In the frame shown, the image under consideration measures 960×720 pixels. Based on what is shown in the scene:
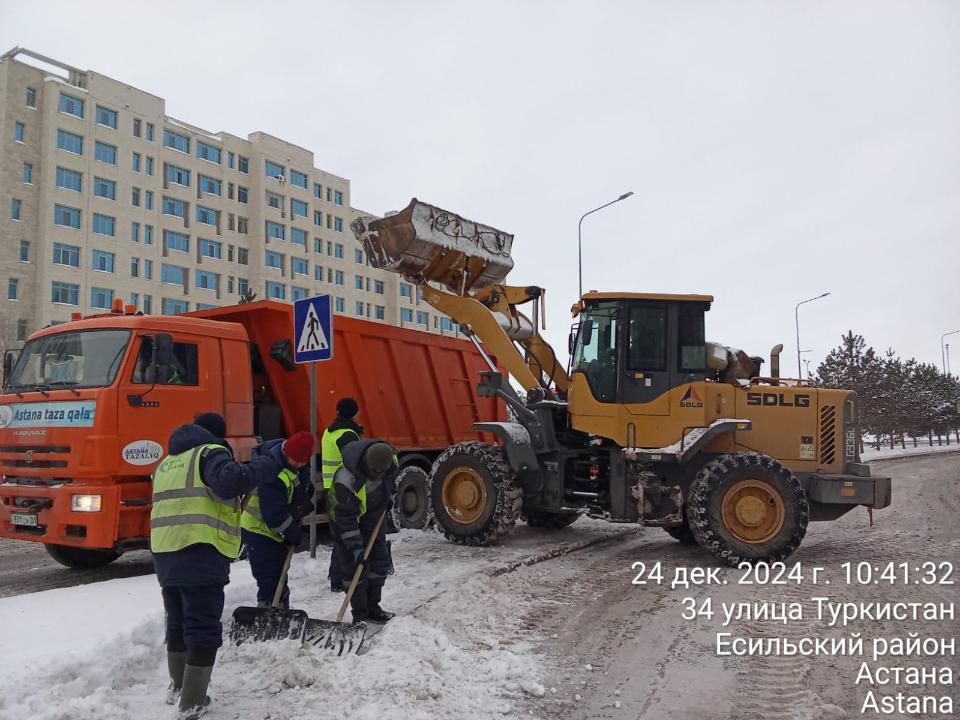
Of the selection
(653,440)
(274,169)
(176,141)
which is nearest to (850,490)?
(653,440)

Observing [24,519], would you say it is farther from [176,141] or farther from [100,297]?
[176,141]

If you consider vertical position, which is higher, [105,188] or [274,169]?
[274,169]

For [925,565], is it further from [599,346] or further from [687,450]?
[599,346]

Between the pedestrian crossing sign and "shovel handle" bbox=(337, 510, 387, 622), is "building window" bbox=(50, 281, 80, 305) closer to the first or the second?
the pedestrian crossing sign

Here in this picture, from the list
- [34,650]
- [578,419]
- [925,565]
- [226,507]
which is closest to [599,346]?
[578,419]

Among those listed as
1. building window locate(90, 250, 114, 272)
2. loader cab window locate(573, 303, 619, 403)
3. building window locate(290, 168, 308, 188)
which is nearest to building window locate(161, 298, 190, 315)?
building window locate(90, 250, 114, 272)

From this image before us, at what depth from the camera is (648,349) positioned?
898 centimetres

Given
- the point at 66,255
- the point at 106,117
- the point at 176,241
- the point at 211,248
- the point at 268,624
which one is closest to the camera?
the point at 268,624

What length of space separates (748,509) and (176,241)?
47665 millimetres

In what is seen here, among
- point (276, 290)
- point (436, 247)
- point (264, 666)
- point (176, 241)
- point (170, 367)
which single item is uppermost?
point (176, 241)

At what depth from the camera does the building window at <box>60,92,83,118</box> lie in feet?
139

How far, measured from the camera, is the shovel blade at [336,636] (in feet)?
15.5

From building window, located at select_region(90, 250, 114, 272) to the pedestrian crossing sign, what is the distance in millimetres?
41132

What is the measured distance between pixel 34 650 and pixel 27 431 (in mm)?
3403
